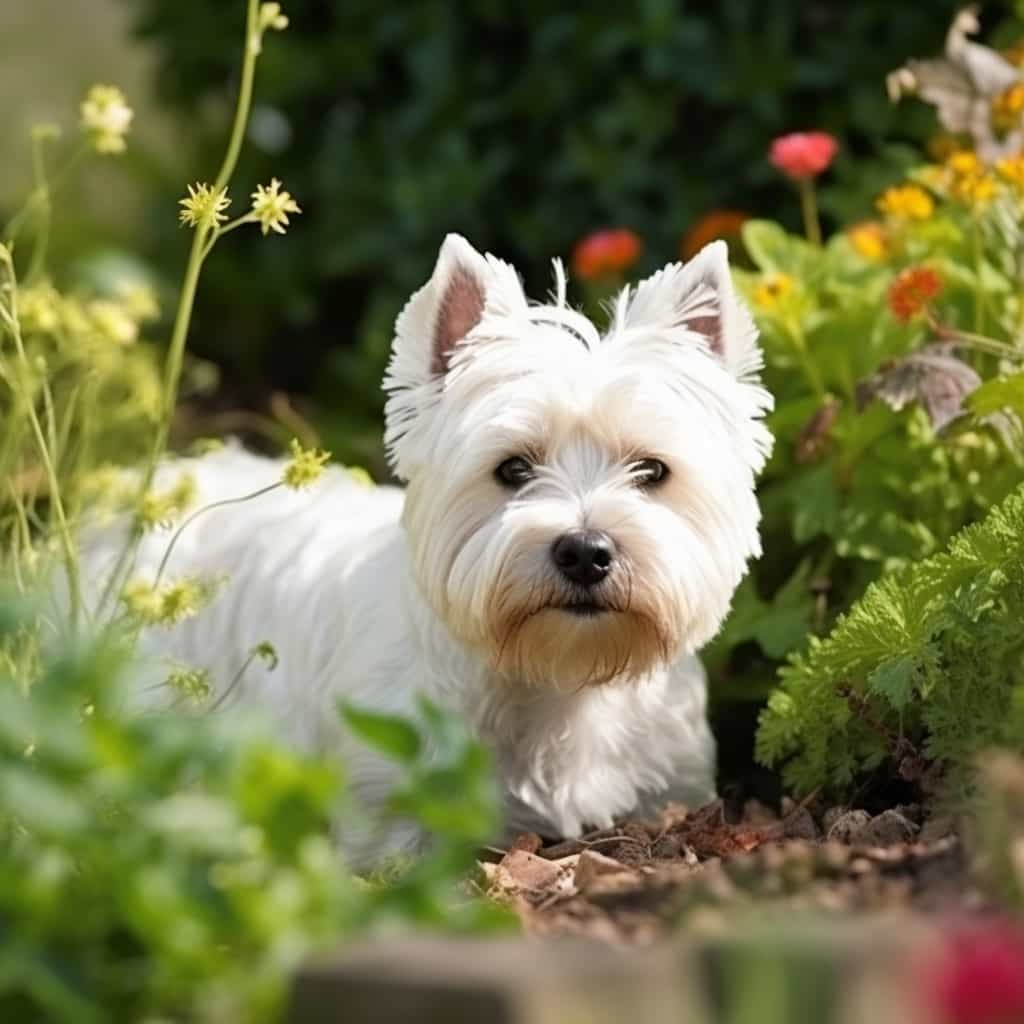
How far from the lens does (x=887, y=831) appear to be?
12.1 ft

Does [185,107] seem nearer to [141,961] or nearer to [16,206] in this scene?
[16,206]

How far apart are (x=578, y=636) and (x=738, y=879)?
3.71 feet

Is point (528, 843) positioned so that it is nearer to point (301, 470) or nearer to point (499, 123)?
point (301, 470)

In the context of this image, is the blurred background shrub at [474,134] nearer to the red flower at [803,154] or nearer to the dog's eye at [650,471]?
the red flower at [803,154]

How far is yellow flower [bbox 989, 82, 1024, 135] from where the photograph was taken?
5023mm

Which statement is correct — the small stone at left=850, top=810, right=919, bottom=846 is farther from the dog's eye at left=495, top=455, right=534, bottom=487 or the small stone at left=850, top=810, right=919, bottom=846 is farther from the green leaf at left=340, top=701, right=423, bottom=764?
the green leaf at left=340, top=701, right=423, bottom=764

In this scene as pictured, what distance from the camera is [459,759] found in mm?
2510

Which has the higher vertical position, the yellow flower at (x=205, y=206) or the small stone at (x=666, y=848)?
the yellow flower at (x=205, y=206)

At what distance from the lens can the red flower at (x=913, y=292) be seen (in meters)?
4.46

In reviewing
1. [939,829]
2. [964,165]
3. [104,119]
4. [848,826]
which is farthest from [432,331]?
[964,165]

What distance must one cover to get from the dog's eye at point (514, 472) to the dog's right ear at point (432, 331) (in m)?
0.21

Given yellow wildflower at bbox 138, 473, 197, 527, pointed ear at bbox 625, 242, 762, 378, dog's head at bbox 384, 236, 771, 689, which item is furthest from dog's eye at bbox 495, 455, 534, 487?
yellow wildflower at bbox 138, 473, 197, 527

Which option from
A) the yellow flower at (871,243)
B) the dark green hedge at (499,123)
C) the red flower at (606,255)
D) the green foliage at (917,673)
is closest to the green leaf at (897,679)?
the green foliage at (917,673)

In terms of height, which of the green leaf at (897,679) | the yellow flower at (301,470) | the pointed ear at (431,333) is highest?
the pointed ear at (431,333)
